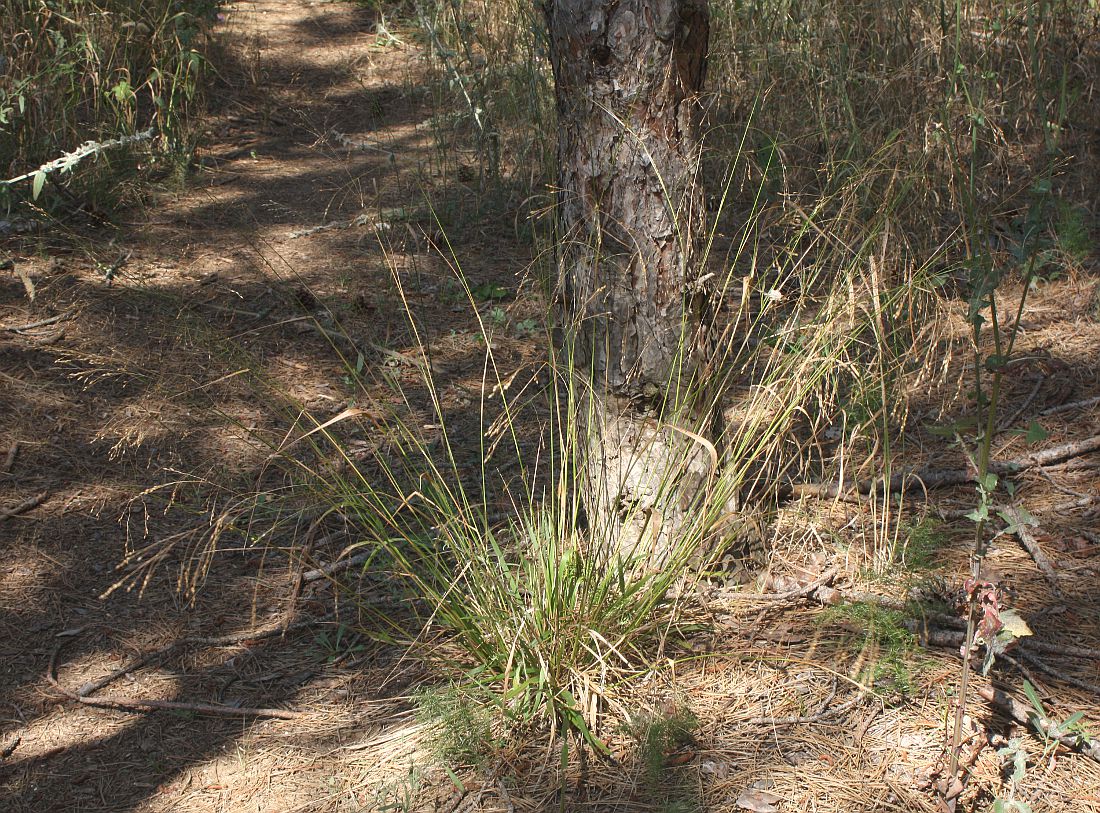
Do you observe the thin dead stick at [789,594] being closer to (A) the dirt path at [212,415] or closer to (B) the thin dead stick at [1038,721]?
(B) the thin dead stick at [1038,721]

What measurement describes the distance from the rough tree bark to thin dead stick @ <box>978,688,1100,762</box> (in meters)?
0.73

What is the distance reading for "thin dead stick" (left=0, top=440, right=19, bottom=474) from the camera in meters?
3.17

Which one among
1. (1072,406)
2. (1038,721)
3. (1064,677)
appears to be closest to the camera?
(1038,721)

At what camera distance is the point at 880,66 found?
4125mm

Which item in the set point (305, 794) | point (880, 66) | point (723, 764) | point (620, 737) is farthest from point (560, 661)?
point (880, 66)

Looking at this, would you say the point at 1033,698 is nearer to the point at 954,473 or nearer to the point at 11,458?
the point at 954,473

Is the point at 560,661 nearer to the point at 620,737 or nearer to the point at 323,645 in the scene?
the point at 620,737

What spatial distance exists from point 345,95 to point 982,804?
555 centimetres

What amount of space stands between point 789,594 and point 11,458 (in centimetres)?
259

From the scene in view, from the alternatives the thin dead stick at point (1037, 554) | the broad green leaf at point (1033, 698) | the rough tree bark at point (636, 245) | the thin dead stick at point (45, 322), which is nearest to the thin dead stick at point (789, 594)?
the rough tree bark at point (636, 245)

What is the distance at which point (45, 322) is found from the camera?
3811 mm

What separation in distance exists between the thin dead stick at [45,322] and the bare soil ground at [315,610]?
2cm

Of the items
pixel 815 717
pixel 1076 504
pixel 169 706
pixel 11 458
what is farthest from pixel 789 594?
pixel 11 458

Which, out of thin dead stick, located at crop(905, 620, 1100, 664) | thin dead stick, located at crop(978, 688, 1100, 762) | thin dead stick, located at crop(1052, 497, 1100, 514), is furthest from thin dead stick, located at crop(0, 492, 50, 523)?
thin dead stick, located at crop(1052, 497, 1100, 514)
